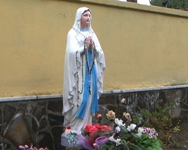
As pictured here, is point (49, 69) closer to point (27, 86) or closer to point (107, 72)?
point (27, 86)

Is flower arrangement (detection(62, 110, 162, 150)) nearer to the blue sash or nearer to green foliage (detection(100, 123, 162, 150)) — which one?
green foliage (detection(100, 123, 162, 150))

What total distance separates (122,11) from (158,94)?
1.89m

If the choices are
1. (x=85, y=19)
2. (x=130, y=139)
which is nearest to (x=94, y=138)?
(x=130, y=139)

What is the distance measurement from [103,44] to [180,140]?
2.39m

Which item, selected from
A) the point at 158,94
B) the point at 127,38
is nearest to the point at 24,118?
the point at 127,38

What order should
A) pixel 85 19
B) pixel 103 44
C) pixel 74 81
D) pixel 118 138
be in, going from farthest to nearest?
pixel 103 44 → pixel 85 19 → pixel 74 81 → pixel 118 138

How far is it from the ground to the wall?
3.27ft

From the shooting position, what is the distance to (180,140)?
7727 millimetres

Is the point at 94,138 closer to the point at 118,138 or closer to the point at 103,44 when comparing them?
the point at 118,138

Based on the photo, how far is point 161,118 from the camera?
25.4 feet

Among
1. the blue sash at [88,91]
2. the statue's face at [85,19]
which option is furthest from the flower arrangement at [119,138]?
the statue's face at [85,19]

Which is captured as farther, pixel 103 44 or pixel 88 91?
pixel 103 44

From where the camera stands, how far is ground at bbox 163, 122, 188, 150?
7.26m

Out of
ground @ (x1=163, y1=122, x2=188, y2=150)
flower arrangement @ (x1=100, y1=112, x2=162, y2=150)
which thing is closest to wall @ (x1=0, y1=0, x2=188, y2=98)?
ground @ (x1=163, y1=122, x2=188, y2=150)
